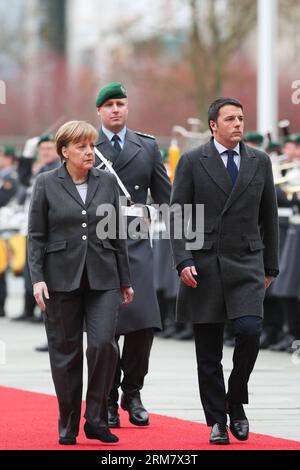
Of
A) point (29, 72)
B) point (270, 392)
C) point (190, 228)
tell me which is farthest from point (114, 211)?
point (29, 72)

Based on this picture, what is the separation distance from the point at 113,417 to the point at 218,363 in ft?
3.09

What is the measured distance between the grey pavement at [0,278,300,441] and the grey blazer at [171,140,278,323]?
85 centimetres

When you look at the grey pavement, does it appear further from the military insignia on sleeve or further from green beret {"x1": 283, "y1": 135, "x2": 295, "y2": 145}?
the military insignia on sleeve

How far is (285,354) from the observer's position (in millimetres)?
13594

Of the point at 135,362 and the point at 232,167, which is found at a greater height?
the point at 232,167

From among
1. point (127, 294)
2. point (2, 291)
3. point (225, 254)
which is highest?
point (225, 254)

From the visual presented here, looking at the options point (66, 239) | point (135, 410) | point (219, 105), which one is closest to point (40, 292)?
point (66, 239)

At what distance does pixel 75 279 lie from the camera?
8.34m

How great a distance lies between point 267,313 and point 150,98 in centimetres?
2932

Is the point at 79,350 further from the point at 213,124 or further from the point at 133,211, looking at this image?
the point at 213,124

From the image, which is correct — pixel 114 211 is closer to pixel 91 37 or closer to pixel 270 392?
pixel 270 392

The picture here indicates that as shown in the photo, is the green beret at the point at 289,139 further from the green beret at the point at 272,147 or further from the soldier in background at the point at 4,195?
the soldier in background at the point at 4,195

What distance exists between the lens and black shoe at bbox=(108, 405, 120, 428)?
9.12 meters

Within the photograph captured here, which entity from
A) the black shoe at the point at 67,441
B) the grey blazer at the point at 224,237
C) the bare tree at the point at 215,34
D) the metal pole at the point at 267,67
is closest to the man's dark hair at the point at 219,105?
the grey blazer at the point at 224,237
